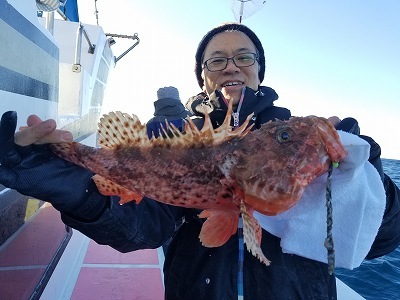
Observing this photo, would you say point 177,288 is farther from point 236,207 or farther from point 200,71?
point 200,71

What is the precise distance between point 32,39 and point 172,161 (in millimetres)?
2368

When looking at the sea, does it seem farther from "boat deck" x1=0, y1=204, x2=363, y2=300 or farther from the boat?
the boat

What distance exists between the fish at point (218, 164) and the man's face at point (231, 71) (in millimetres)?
1129

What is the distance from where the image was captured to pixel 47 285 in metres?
4.51

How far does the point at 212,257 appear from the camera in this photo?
2820 mm

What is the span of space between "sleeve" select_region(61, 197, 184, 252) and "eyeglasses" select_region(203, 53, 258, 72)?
5.09 ft

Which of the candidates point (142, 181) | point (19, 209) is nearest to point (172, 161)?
point (142, 181)

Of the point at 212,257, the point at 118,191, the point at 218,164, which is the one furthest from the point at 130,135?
the point at 212,257

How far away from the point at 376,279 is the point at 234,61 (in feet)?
25.0

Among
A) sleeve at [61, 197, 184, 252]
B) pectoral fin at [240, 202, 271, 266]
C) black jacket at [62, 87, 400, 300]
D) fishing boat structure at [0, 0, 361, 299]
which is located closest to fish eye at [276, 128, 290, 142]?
pectoral fin at [240, 202, 271, 266]

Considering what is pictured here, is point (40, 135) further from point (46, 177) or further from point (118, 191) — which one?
point (118, 191)

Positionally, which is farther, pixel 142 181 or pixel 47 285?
pixel 47 285

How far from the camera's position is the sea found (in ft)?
→ 24.5

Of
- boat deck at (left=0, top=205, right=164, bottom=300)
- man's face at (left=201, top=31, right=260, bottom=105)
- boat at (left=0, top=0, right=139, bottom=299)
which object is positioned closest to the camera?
boat at (left=0, top=0, right=139, bottom=299)
